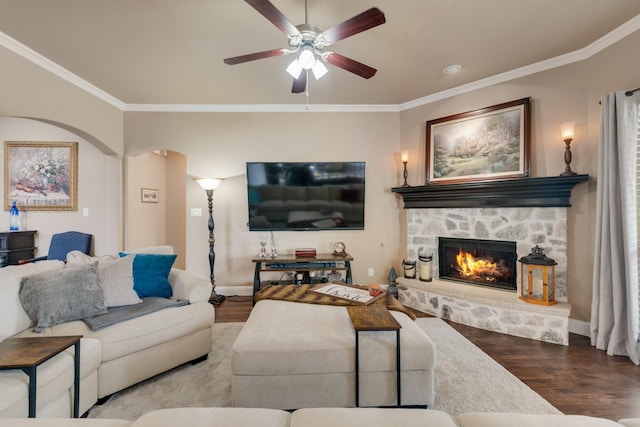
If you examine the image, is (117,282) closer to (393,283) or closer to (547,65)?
(393,283)

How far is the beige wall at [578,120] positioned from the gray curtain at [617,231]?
27 centimetres

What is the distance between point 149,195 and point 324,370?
175 inches

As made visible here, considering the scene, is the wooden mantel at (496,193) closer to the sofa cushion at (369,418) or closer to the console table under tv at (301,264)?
the console table under tv at (301,264)

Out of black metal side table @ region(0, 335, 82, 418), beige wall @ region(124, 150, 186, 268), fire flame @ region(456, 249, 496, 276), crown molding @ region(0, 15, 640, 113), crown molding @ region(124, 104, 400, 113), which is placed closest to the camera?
black metal side table @ region(0, 335, 82, 418)

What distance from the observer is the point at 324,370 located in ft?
5.21

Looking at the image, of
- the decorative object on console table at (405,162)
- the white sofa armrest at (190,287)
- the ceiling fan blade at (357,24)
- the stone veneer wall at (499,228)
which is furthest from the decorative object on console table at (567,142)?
the white sofa armrest at (190,287)

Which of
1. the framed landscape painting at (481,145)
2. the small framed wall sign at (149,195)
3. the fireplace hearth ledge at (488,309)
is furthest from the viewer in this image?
the small framed wall sign at (149,195)

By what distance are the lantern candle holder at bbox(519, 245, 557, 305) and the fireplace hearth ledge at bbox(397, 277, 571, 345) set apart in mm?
94

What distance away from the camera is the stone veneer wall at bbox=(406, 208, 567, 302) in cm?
277

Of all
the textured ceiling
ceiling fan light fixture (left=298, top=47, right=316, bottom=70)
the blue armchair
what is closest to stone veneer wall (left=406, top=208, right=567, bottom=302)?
the textured ceiling

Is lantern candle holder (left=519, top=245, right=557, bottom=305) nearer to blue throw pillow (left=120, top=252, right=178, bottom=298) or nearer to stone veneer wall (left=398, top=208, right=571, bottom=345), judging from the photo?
stone veneer wall (left=398, top=208, right=571, bottom=345)

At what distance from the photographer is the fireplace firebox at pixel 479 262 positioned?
312 cm

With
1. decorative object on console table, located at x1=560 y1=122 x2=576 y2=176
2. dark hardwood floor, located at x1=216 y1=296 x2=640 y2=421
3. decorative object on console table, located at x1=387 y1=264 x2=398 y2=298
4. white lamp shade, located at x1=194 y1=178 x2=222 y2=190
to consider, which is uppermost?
decorative object on console table, located at x1=560 y1=122 x2=576 y2=176

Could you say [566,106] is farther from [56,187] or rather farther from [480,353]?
[56,187]
